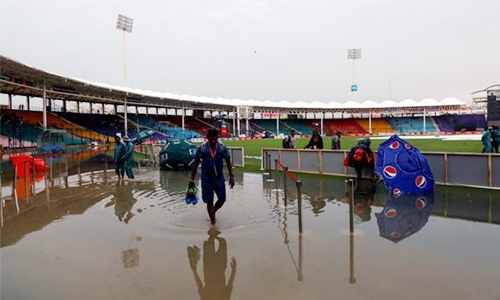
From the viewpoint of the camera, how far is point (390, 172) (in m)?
9.22

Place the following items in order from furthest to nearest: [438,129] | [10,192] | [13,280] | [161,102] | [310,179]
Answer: [438,129], [161,102], [310,179], [10,192], [13,280]

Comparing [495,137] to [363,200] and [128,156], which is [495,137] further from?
[128,156]

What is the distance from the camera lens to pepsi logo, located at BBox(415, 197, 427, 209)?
25.7 feet

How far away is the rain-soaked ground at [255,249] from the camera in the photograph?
4074 millimetres

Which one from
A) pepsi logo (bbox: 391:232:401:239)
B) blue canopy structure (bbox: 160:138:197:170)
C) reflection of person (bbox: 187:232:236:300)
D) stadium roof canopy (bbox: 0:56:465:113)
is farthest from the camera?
stadium roof canopy (bbox: 0:56:465:113)

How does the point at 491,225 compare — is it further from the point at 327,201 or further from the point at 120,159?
the point at 120,159

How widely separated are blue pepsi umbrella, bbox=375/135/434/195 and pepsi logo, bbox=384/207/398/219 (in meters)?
1.54

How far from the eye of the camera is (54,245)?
18.8ft

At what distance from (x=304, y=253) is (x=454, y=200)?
4.99 m

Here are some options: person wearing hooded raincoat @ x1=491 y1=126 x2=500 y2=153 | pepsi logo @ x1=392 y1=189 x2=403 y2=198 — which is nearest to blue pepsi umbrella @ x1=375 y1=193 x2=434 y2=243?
pepsi logo @ x1=392 y1=189 x2=403 y2=198

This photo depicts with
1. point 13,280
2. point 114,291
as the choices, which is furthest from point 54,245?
point 114,291

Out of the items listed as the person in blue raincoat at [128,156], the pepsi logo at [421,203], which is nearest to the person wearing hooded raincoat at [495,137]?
the pepsi logo at [421,203]

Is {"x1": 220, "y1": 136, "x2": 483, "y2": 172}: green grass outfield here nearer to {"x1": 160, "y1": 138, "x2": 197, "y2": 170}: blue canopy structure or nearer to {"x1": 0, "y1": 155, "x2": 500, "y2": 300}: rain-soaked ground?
{"x1": 160, "y1": 138, "x2": 197, "y2": 170}: blue canopy structure

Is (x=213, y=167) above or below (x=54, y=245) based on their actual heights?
above
